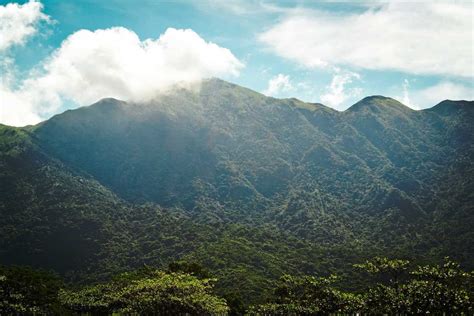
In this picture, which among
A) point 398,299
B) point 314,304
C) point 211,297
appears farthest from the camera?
point 314,304

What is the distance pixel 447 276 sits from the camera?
92.9m

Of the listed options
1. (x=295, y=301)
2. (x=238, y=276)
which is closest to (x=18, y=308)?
(x=295, y=301)

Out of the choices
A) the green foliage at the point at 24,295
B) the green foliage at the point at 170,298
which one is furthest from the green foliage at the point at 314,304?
the green foliage at the point at 24,295

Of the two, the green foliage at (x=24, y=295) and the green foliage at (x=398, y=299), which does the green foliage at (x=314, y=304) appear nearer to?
the green foliage at (x=398, y=299)

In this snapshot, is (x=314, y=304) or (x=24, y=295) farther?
(x=24, y=295)

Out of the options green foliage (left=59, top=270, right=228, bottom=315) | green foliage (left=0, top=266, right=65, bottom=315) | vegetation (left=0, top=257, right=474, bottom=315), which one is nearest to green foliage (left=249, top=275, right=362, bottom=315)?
vegetation (left=0, top=257, right=474, bottom=315)

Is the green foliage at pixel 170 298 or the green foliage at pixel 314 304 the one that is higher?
the green foliage at pixel 170 298

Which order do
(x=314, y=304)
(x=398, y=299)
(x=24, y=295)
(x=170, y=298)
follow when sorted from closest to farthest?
(x=170, y=298)
(x=398, y=299)
(x=314, y=304)
(x=24, y=295)

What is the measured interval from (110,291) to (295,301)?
162 ft

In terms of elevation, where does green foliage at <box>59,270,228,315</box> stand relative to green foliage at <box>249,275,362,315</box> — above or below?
above

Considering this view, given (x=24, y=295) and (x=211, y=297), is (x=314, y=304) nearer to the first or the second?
(x=211, y=297)

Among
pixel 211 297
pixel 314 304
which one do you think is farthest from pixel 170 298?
pixel 314 304

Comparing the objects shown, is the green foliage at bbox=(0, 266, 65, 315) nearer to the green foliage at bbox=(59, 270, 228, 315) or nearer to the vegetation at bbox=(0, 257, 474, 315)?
the vegetation at bbox=(0, 257, 474, 315)

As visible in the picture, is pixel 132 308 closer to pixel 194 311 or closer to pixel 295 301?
pixel 194 311
